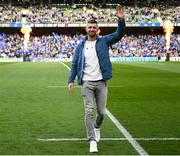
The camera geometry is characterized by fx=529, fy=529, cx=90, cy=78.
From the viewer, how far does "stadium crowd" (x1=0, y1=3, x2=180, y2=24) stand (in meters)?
78.2

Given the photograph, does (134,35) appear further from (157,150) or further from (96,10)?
(157,150)

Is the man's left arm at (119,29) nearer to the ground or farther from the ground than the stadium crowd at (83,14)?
farther from the ground

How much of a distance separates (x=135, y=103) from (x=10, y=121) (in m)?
4.99

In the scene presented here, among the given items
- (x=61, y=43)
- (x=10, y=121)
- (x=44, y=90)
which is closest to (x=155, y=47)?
(x=61, y=43)

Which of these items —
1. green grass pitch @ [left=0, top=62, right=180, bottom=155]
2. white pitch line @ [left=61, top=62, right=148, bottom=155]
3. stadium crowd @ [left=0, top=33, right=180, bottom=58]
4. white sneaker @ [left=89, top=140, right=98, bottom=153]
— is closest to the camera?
white sneaker @ [left=89, top=140, right=98, bottom=153]

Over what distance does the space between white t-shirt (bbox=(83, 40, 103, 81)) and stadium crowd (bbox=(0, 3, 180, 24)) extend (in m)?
67.1

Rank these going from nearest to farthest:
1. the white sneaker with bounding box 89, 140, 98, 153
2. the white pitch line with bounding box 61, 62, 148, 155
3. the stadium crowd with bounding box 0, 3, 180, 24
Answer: the white sneaker with bounding box 89, 140, 98, 153 < the white pitch line with bounding box 61, 62, 148, 155 < the stadium crowd with bounding box 0, 3, 180, 24

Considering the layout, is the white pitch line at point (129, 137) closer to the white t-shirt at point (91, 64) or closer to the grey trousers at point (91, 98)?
the grey trousers at point (91, 98)

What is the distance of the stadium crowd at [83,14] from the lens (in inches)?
3081

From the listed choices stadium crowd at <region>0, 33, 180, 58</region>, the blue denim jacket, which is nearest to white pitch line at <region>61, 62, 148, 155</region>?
the blue denim jacket

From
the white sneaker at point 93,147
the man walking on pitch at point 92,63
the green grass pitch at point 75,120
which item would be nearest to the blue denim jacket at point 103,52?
the man walking on pitch at point 92,63

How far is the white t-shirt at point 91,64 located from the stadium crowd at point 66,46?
61.5 metres

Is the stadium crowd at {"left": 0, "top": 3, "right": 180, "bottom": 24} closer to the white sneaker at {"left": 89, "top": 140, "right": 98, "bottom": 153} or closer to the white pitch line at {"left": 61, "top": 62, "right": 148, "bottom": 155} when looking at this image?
the white pitch line at {"left": 61, "top": 62, "right": 148, "bottom": 155}

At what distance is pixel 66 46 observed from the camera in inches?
2896
